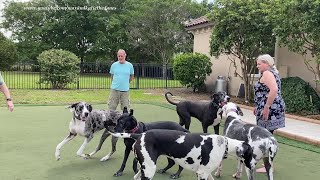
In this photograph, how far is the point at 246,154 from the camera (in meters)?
4.23

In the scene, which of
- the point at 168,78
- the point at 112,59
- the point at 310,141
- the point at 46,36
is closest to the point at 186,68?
the point at 168,78

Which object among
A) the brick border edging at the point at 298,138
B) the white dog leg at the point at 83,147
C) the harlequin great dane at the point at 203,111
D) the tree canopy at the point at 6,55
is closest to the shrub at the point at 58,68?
the tree canopy at the point at 6,55

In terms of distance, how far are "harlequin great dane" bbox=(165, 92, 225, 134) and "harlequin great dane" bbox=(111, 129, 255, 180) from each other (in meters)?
2.52

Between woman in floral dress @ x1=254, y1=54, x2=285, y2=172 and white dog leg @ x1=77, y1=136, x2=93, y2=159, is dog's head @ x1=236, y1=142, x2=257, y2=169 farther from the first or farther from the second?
white dog leg @ x1=77, y1=136, x2=93, y2=159

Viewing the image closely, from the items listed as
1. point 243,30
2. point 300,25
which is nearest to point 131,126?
point 300,25

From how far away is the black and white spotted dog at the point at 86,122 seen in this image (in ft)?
18.4

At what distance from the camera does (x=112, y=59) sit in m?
42.0

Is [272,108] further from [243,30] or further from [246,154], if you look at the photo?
[243,30]

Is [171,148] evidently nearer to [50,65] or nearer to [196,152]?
[196,152]

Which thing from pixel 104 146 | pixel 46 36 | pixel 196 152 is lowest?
pixel 104 146

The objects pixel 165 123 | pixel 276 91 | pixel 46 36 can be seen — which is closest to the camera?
pixel 276 91

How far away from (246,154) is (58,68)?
14232 millimetres

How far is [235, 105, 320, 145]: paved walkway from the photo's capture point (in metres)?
7.55

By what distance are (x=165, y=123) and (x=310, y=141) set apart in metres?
3.64
